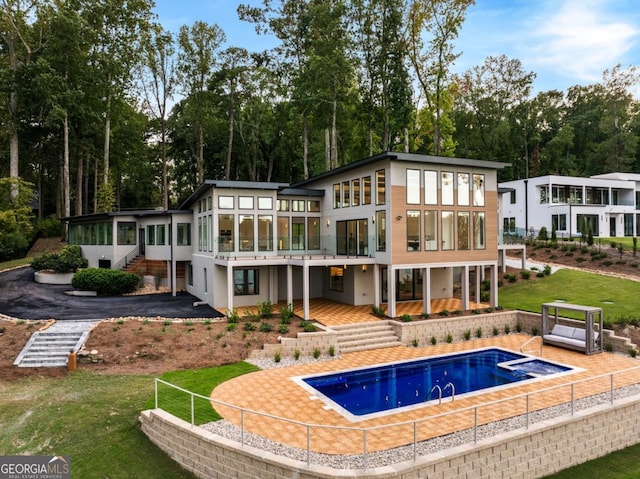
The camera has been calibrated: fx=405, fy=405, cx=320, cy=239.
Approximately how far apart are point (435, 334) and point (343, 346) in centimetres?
423

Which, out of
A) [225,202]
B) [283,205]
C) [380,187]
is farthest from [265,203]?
[380,187]

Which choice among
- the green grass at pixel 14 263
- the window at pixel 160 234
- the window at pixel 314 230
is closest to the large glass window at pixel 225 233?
the window at pixel 314 230

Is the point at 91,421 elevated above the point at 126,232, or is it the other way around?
the point at 126,232

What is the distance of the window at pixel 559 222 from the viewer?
1442 inches

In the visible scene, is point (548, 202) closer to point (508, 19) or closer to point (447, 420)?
point (508, 19)

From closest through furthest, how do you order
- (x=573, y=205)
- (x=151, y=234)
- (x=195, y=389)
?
(x=195, y=389), (x=151, y=234), (x=573, y=205)

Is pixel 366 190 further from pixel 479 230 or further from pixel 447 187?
pixel 479 230

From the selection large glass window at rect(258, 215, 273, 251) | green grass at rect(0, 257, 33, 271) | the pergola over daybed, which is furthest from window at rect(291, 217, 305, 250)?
green grass at rect(0, 257, 33, 271)

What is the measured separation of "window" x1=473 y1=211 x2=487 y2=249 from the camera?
19.4 m

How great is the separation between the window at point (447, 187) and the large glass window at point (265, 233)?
847cm

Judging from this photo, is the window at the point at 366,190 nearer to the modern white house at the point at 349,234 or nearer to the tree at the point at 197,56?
the modern white house at the point at 349,234

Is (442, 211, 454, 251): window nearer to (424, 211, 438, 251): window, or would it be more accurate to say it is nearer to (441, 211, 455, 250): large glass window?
(441, 211, 455, 250): large glass window

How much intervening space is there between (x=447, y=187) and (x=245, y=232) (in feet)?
32.4

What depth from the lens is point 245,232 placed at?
19.9 meters
